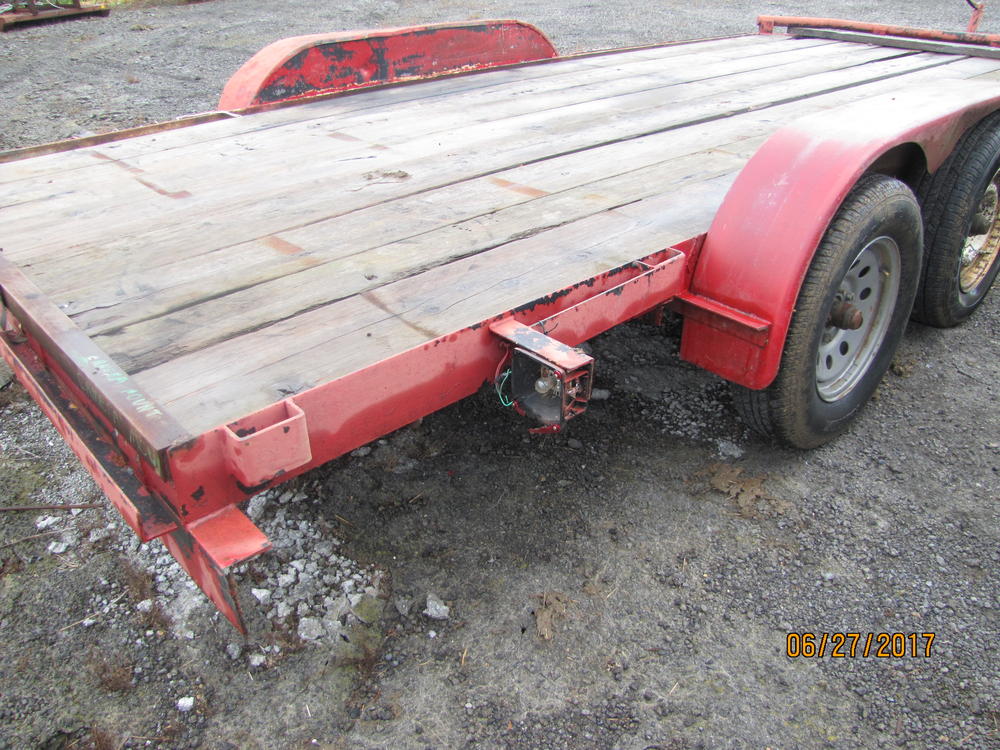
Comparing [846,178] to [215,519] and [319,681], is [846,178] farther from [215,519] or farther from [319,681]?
[319,681]

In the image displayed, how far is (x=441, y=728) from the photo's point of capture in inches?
81.2

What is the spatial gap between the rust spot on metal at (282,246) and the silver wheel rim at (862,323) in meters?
1.81

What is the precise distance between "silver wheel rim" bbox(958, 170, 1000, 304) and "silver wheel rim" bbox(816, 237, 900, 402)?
3.13ft

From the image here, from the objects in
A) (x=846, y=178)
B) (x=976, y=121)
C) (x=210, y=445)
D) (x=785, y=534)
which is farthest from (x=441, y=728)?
(x=976, y=121)

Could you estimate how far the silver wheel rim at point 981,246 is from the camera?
12.3 ft

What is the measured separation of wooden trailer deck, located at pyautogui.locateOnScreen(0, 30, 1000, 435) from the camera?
72.9 inches

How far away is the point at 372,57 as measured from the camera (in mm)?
4055

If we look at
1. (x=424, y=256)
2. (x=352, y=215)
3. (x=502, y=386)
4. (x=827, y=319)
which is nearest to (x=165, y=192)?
(x=352, y=215)

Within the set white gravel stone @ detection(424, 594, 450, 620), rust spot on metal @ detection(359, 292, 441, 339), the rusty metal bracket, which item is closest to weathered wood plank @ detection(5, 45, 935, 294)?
rust spot on metal @ detection(359, 292, 441, 339)

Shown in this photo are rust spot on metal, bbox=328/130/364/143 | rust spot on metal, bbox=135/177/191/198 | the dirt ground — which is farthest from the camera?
rust spot on metal, bbox=328/130/364/143

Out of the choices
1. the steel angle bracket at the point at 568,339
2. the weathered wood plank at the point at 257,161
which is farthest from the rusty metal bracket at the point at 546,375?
the weathered wood plank at the point at 257,161

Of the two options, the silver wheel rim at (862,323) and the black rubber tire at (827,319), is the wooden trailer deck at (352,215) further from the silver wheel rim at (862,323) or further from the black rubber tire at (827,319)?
the silver wheel rim at (862,323)

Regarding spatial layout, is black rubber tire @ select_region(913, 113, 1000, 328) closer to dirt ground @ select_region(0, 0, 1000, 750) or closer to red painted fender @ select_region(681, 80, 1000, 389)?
dirt ground @ select_region(0, 0, 1000, 750)

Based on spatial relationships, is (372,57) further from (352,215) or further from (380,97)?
(352,215)
